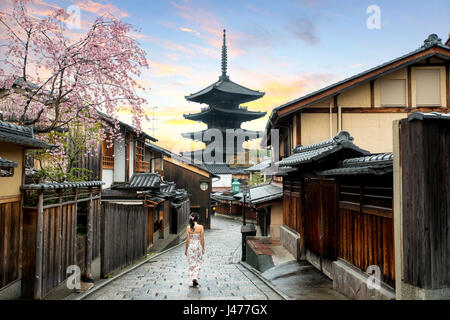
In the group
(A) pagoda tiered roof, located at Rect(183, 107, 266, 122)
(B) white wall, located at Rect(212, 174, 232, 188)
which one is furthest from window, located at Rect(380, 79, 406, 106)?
(B) white wall, located at Rect(212, 174, 232, 188)

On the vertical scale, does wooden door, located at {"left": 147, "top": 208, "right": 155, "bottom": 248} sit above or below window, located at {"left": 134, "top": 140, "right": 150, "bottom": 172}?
below

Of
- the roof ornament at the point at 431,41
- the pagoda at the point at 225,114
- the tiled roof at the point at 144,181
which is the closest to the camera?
the roof ornament at the point at 431,41

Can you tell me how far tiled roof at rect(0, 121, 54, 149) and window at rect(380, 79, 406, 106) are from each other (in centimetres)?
1246

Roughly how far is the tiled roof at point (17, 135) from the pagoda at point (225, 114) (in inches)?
1594

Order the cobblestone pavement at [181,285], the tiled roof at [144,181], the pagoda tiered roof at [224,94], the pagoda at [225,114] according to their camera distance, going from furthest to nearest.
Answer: the pagoda at [225,114] → the pagoda tiered roof at [224,94] → the tiled roof at [144,181] → the cobblestone pavement at [181,285]

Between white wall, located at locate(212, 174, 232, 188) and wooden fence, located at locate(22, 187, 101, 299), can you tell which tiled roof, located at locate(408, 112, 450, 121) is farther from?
white wall, located at locate(212, 174, 232, 188)

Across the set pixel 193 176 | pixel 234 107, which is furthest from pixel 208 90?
pixel 193 176

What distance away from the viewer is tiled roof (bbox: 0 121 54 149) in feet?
19.4

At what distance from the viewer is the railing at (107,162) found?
18000 millimetres

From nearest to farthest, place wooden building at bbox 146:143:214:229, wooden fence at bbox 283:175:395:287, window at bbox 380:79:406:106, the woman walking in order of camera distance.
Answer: wooden fence at bbox 283:175:395:287 < the woman walking < window at bbox 380:79:406:106 < wooden building at bbox 146:143:214:229

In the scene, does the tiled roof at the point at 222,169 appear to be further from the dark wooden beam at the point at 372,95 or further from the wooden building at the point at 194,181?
the dark wooden beam at the point at 372,95

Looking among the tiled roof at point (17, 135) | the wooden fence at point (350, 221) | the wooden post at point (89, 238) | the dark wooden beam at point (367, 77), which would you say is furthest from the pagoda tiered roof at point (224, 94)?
the tiled roof at point (17, 135)

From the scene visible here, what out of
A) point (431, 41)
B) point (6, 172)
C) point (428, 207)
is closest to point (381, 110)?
point (431, 41)

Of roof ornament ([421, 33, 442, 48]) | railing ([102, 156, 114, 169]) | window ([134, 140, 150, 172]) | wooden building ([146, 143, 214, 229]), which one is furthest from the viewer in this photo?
wooden building ([146, 143, 214, 229])
